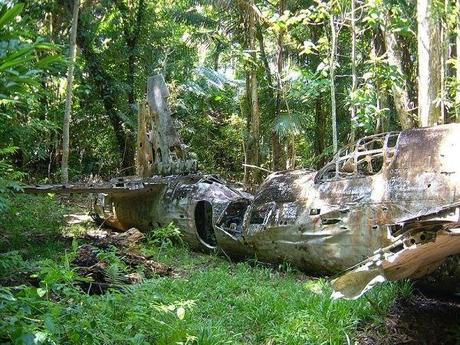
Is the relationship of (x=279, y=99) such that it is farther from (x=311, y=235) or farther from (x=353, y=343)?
(x=353, y=343)

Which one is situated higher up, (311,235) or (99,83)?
(99,83)

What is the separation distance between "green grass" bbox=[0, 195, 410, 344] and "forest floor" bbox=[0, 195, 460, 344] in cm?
1

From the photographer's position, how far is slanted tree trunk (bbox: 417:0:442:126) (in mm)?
8961

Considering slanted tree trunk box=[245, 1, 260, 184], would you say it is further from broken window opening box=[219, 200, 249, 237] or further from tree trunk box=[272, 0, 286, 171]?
broken window opening box=[219, 200, 249, 237]

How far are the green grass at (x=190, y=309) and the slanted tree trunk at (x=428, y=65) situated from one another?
156 inches

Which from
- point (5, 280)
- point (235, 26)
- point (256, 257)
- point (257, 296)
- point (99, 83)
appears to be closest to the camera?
point (5, 280)

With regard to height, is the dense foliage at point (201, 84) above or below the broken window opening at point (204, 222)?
above

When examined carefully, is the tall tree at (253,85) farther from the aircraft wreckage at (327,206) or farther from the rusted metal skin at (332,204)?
the rusted metal skin at (332,204)

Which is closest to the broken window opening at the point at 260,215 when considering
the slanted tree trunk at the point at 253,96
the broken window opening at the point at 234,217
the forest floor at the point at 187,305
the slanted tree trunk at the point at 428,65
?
the broken window opening at the point at 234,217

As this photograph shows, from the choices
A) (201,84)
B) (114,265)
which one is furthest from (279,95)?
(114,265)

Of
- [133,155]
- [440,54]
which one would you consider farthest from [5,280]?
[133,155]

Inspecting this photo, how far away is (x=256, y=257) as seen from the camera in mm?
8789

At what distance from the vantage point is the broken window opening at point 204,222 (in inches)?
410

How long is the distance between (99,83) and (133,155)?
3.40m
